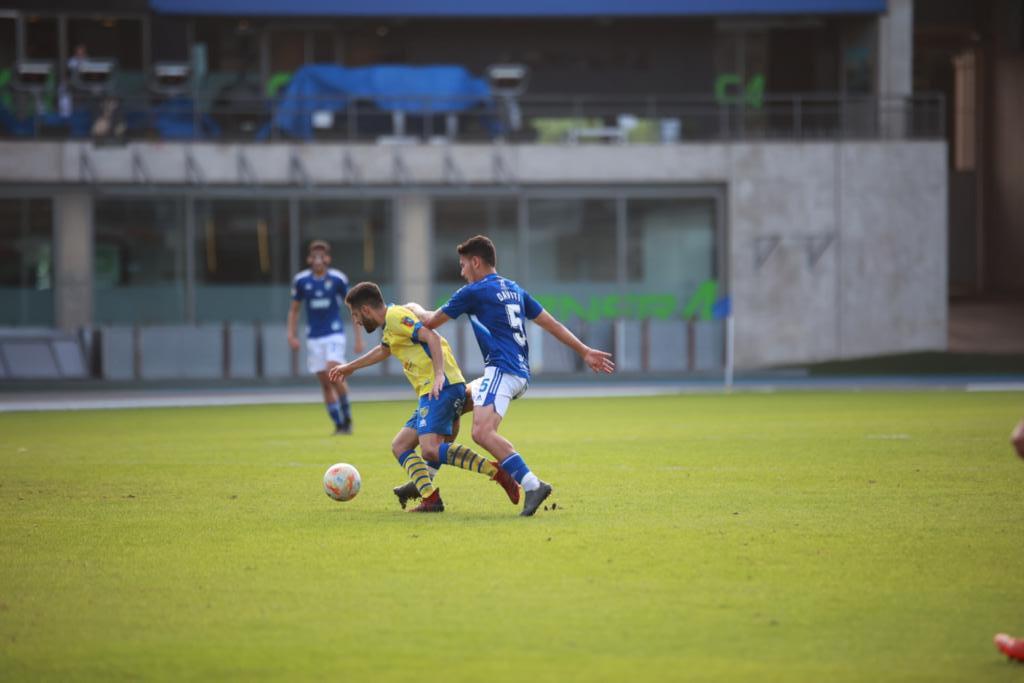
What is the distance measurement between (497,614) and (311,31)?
105 feet

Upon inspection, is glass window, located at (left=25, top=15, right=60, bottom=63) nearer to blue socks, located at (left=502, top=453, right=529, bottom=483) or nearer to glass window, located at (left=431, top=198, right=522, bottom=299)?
glass window, located at (left=431, top=198, right=522, bottom=299)

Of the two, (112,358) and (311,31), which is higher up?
(311,31)

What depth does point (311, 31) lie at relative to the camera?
124 feet

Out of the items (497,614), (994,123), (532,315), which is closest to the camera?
(497,614)

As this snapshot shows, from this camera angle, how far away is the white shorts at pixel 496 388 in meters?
10.9

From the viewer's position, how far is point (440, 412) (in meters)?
11.2

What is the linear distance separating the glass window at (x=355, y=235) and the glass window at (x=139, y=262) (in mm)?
2733

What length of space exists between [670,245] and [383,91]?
7.32 meters

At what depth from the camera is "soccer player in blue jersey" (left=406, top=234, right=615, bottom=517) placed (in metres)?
10.8

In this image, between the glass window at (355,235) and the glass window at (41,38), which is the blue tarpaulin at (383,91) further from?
the glass window at (41,38)

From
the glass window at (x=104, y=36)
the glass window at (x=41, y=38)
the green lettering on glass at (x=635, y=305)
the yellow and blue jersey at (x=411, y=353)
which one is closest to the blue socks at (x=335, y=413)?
the yellow and blue jersey at (x=411, y=353)

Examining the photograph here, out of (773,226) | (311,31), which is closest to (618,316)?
(773,226)

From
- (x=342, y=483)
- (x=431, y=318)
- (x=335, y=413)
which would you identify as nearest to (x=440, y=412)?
(x=431, y=318)

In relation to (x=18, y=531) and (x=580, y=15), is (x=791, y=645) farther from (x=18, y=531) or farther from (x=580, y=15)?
(x=580, y=15)
